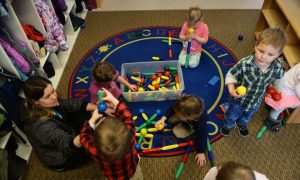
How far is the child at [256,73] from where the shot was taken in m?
1.57

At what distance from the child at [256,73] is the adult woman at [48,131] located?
1159 mm

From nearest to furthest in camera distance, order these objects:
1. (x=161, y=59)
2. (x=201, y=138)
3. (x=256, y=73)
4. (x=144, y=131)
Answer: (x=256, y=73), (x=201, y=138), (x=144, y=131), (x=161, y=59)

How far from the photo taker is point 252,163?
2.00 meters

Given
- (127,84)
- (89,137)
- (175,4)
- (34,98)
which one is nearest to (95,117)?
(89,137)

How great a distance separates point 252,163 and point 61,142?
146cm

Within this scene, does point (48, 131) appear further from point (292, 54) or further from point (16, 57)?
point (292, 54)

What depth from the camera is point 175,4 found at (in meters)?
3.69

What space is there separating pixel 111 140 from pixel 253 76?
111cm

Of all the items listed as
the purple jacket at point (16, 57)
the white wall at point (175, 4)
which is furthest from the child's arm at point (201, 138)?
the white wall at point (175, 4)

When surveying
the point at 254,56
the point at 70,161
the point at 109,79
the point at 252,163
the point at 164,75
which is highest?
the point at 254,56

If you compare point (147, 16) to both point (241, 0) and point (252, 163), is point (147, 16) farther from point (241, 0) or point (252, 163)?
point (252, 163)

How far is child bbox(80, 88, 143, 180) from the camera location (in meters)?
1.18

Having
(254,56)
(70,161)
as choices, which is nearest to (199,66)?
(254,56)

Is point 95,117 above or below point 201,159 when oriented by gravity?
above
